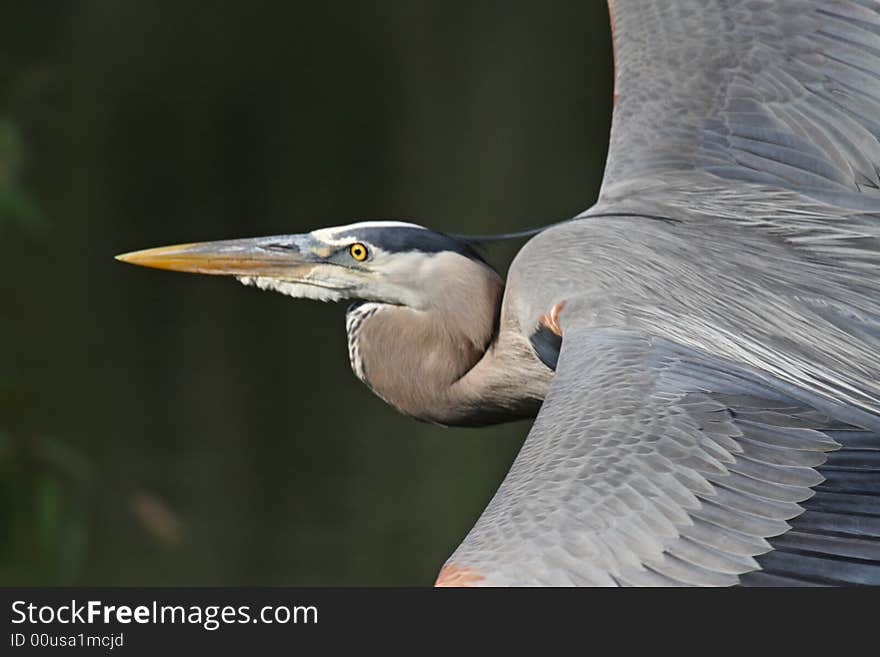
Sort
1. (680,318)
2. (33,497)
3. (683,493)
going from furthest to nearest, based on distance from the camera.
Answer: (33,497) → (680,318) → (683,493)

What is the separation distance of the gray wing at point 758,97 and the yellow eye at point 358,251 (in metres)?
0.62

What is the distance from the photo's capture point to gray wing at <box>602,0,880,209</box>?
347cm

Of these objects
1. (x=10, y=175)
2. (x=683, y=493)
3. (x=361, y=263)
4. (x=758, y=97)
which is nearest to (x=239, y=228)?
(x=10, y=175)

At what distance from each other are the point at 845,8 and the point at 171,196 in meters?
6.20

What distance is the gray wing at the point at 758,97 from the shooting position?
3469mm

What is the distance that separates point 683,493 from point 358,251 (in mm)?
1365

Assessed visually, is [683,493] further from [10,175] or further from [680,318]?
[10,175]

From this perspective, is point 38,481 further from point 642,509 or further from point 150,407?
point 642,509

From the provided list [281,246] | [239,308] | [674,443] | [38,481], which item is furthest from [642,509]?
[239,308]

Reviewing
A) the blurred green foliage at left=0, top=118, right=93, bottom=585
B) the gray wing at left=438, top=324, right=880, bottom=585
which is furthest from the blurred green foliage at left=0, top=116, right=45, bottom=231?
the gray wing at left=438, top=324, right=880, bottom=585

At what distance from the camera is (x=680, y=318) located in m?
2.91

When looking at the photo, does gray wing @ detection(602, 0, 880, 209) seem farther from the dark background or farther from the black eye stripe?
the dark background

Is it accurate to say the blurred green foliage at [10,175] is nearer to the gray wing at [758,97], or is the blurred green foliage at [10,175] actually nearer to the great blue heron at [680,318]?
the great blue heron at [680,318]

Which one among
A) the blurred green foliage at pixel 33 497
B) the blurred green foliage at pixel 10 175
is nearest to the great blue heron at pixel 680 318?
the blurred green foliage at pixel 10 175
